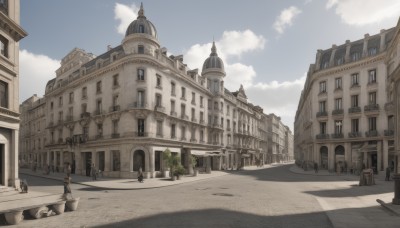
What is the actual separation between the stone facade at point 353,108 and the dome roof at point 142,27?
26.1 metres

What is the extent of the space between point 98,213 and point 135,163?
20.6 metres

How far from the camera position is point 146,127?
3344 cm

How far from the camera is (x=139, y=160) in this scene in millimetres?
33562

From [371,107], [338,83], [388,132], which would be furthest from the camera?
[338,83]

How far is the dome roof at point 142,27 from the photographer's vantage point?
35281 millimetres

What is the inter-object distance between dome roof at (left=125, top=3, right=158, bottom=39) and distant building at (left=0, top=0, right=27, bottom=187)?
52.1 feet

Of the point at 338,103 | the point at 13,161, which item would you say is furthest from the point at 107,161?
the point at 338,103

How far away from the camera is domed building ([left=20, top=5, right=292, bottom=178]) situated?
33531 millimetres

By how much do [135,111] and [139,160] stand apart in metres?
5.47

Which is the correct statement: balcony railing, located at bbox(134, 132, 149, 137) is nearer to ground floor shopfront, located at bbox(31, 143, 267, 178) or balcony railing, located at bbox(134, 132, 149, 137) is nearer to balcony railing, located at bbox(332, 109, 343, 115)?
ground floor shopfront, located at bbox(31, 143, 267, 178)

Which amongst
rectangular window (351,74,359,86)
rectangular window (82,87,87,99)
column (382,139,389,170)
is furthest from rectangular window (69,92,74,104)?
column (382,139,389,170)

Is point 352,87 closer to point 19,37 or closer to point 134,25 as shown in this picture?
point 134,25

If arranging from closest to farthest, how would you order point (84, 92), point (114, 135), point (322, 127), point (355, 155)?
point (114, 135)
point (84, 92)
point (355, 155)
point (322, 127)

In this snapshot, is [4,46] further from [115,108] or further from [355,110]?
[355,110]
